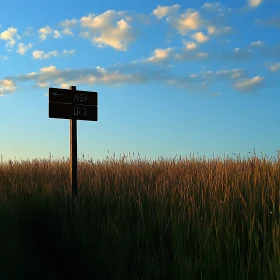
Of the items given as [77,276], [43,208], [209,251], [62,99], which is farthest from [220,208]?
[62,99]

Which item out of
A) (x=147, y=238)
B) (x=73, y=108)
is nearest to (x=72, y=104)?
(x=73, y=108)

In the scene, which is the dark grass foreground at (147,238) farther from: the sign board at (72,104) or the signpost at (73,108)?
the sign board at (72,104)

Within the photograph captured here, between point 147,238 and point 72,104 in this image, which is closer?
point 147,238

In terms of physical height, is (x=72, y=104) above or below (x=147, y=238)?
above

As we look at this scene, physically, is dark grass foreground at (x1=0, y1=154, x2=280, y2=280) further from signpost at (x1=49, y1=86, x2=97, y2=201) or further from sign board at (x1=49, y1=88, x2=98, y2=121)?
sign board at (x1=49, y1=88, x2=98, y2=121)

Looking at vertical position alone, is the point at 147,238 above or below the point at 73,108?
below

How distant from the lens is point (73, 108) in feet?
22.8

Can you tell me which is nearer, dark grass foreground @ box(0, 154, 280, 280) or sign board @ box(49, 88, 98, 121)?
dark grass foreground @ box(0, 154, 280, 280)

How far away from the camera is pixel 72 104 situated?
6941 mm

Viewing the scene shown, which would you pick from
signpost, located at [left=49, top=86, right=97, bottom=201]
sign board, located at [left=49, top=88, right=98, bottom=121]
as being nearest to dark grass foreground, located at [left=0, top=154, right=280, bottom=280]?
signpost, located at [left=49, top=86, right=97, bottom=201]

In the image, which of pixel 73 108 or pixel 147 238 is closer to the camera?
pixel 147 238

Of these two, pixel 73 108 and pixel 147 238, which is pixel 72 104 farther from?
pixel 147 238

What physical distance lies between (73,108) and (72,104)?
0.24 feet

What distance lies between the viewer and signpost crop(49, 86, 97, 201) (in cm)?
672
